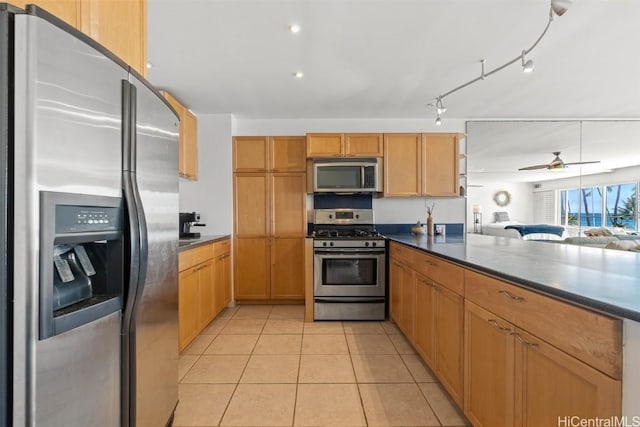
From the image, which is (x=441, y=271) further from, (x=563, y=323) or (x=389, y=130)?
(x=389, y=130)

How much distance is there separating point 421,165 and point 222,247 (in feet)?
8.56

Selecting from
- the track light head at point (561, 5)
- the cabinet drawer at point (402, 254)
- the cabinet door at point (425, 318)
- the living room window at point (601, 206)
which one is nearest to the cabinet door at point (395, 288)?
the cabinet drawer at point (402, 254)

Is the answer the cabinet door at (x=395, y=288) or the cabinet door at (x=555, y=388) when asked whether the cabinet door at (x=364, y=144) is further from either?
the cabinet door at (x=555, y=388)

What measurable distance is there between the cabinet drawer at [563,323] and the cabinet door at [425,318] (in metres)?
0.71

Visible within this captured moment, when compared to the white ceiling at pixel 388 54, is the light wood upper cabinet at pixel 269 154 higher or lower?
lower

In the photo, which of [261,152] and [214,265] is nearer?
[214,265]

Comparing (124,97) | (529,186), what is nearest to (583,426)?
(124,97)

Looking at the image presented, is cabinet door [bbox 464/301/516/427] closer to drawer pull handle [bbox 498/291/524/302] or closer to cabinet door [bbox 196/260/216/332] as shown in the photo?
drawer pull handle [bbox 498/291/524/302]

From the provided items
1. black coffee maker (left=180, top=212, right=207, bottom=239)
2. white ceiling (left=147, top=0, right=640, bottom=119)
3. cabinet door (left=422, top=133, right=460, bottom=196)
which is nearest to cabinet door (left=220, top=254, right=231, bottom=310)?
black coffee maker (left=180, top=212, right=207, bottom=239)

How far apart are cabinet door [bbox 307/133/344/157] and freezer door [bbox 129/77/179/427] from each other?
2236 millimetres

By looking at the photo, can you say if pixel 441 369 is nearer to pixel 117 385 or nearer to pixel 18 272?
pixel 117 385

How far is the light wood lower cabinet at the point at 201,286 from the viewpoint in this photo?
7.95ft

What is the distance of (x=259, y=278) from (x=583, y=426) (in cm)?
329

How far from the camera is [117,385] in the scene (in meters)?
1.09
